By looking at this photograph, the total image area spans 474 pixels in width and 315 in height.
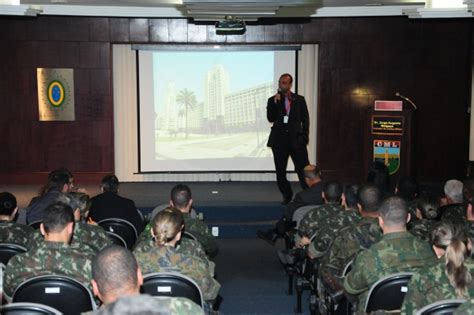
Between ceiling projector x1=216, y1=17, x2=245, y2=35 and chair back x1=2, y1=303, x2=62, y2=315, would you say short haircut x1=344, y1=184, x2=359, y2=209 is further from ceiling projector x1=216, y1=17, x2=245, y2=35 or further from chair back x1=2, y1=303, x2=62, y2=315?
ceiling projector x1=216, y1=17, x2=245, y2=35

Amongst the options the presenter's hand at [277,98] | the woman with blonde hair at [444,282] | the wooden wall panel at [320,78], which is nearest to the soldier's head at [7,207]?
the woman with blonde hair at [444,282]

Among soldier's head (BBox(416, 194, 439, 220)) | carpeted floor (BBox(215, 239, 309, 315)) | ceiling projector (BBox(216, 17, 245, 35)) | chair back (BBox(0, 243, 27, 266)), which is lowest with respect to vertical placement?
carpeted floor (BBox(215, 239, 309, 315))

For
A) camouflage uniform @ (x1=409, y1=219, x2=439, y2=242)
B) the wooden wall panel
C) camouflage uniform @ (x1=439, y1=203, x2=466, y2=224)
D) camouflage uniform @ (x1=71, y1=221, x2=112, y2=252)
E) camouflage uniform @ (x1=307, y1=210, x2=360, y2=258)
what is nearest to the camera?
camouflage uniform @ (x1=71, y1=221, x2=112, y2=252)

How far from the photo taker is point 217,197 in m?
9.89

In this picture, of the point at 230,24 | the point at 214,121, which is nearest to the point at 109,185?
the point at 230,24

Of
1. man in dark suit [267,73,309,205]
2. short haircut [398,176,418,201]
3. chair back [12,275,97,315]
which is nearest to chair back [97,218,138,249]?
chair back [12,275,97,315]

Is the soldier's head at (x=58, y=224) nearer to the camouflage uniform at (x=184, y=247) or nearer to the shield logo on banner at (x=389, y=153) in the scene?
the camouflage uniform at (x=184, y=247)

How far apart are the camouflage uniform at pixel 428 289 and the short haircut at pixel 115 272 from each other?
55.3 inches

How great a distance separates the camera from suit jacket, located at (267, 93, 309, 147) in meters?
8.80

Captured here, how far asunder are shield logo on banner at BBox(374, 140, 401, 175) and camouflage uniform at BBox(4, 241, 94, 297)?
684cm

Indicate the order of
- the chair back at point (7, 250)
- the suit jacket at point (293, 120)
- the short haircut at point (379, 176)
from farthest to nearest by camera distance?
the suit jacket at point (293, 120) → the short haircut at point (379, 176) → the chair back at point (7, 250)

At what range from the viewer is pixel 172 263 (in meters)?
3.79

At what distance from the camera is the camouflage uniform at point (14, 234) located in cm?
477

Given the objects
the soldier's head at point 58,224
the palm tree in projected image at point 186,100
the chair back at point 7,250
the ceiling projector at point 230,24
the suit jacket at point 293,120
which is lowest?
the chair back at point 7,250
